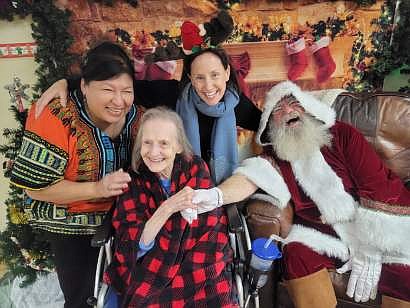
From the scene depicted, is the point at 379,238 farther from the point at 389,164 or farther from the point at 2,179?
the point at 2,179

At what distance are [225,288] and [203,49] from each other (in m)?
1.10

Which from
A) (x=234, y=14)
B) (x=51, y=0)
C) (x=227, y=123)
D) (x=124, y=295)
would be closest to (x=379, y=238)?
(x=227, y=123)

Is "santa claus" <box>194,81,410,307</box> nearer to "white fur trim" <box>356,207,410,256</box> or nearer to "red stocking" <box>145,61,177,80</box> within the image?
"white fur trim" <box>356,207,410,256</box>

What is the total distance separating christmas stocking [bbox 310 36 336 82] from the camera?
2.46m

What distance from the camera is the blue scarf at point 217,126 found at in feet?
6.22

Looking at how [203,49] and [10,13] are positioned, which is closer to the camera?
[203,49]

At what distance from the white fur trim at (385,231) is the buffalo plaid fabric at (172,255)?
27.1 inches

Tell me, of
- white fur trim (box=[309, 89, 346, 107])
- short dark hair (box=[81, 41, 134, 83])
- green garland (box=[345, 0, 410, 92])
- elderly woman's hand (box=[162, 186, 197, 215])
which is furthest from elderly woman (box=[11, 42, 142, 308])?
green garland (box=[345, 0, 410, 92])

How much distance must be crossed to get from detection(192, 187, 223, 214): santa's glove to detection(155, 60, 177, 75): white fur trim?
973mm

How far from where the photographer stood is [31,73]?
2.18 metres

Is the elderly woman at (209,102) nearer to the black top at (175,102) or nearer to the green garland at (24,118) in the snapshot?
the black top at (175,102)

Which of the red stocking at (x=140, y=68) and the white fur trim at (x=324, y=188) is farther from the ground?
the red stocking at (x=140, y=68)

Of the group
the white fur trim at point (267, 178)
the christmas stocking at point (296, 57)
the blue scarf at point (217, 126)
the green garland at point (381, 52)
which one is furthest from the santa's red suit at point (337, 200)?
the green garland at point (381, 52)

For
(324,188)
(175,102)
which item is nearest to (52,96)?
(175,102)
